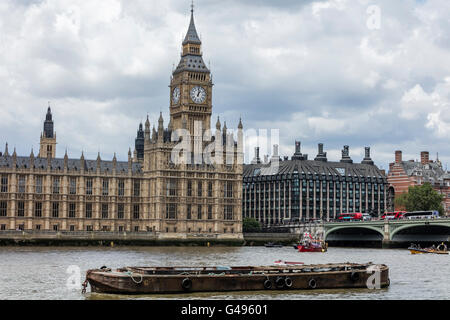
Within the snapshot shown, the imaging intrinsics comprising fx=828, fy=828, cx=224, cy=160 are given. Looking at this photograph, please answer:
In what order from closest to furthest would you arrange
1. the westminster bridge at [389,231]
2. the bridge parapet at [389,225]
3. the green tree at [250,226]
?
1. the bridge parapet at [389,225]
2. the westminster bridge at [389,231]
3. the green tree at [250,226]

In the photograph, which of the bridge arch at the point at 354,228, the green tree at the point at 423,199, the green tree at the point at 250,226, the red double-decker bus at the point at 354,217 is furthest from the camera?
the green tree at the point at 423,199

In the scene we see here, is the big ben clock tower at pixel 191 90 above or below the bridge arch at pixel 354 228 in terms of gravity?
above

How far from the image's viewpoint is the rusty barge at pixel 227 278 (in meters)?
49.2

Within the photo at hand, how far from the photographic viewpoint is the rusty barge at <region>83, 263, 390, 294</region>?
49.2m

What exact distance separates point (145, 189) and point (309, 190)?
44.7 meters

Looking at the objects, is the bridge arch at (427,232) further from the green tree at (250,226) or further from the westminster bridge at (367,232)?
the green tree at (250,226)

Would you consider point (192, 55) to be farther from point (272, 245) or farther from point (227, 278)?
point (227, 278)

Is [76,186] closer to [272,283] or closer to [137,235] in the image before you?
[137,235]

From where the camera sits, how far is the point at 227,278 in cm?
5084

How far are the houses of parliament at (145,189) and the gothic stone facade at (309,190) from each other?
27008 mm

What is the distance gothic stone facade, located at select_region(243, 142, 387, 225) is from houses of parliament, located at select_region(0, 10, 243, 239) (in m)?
27.0

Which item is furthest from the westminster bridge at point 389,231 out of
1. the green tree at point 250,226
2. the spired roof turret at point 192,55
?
the spired roof turret at point 192,55

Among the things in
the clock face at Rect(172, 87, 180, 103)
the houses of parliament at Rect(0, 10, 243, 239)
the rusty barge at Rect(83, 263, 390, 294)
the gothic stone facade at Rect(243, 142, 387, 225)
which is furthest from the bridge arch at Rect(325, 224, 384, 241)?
the rusty barge at Rect(83, 263, 390, 294)

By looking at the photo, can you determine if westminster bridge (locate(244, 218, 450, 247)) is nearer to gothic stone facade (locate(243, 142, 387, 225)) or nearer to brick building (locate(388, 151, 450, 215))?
gothic stone facade (locate(243, 142, 387, 225))
